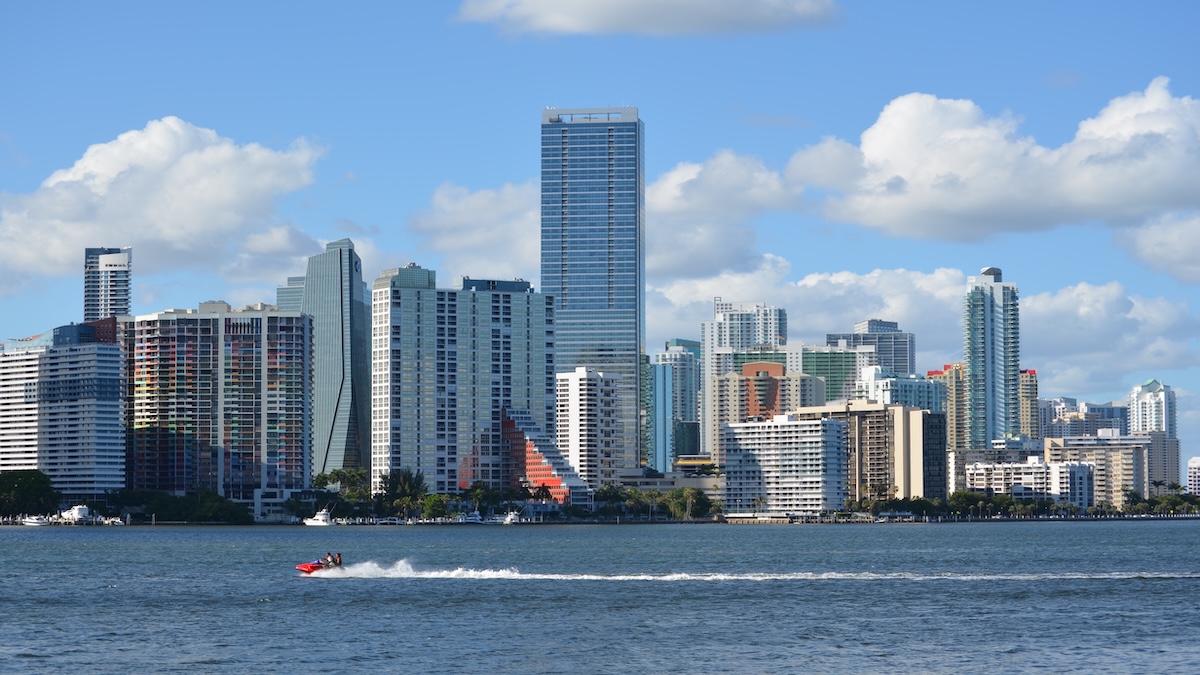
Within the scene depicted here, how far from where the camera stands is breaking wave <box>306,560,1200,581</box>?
449 ft

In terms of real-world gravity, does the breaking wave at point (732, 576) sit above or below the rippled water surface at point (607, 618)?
above

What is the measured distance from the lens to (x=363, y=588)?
128 meters

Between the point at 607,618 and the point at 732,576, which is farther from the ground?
the point at 732,576

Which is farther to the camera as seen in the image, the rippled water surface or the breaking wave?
the breaking wave

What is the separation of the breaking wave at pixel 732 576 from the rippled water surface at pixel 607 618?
0.29 meters

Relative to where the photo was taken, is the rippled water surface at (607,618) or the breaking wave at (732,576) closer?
the rippled water surface at (607,618)

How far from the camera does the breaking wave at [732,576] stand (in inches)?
5384

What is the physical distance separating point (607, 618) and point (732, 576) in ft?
120

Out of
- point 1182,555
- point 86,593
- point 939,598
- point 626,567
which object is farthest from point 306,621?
point 1182,555

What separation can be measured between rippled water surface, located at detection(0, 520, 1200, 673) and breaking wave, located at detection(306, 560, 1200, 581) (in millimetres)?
295

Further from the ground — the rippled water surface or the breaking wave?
the breaking wave

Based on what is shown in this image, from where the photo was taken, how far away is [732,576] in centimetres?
13988

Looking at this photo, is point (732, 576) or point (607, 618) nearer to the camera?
point (607, 618)

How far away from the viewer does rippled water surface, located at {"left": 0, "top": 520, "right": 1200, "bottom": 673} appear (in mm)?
85250
